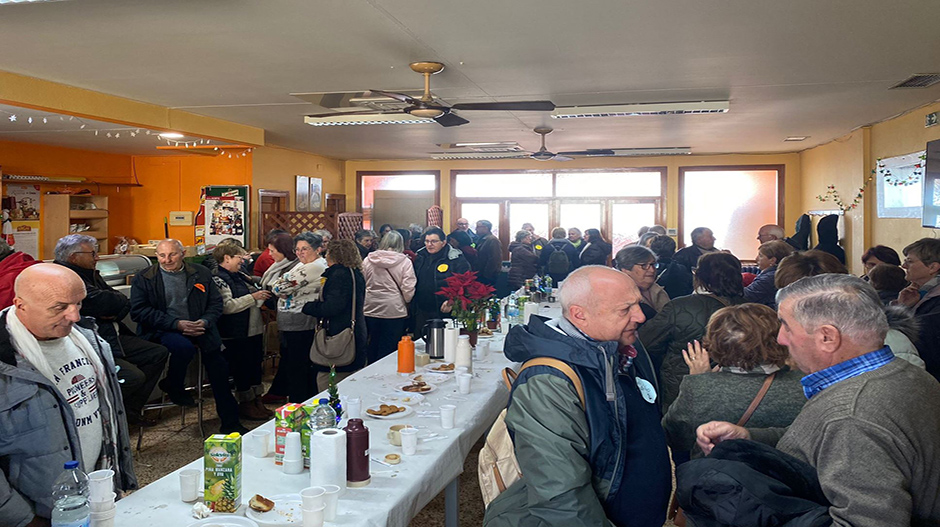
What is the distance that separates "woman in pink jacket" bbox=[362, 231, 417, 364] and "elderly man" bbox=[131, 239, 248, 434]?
4.64 feet

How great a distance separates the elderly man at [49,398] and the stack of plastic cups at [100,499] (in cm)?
28

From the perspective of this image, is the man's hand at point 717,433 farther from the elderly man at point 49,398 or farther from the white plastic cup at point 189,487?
the elderly man at point 49,398

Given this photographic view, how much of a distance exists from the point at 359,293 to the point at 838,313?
157 inches

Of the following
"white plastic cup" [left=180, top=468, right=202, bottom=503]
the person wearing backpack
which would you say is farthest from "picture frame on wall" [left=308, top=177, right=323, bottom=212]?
"white plastic cup" [left=180, top=468, right=202, bottom=503]

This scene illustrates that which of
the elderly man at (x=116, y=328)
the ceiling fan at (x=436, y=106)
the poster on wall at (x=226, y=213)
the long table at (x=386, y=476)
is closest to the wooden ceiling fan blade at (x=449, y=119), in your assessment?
the ceiling fan at (x=436, y=106)

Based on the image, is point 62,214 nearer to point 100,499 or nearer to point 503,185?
point 503,185

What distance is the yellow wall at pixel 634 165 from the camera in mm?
12867

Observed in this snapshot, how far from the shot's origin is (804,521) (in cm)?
155

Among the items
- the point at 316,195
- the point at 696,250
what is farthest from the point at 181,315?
the point at 316,195

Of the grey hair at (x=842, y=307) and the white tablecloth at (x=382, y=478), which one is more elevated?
the grey hair at (x=842, y=307)

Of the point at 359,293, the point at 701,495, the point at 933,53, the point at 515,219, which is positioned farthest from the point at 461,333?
the point at 515,219

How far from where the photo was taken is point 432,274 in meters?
6.74

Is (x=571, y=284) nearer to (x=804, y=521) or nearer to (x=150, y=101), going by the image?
(x=804, y=521)

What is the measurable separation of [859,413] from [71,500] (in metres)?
2.03
